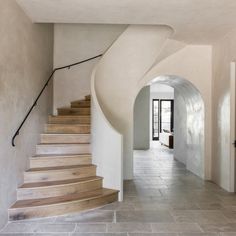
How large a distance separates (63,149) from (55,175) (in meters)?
0.72

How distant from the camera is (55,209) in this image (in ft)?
11.0

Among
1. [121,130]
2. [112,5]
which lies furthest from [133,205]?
[112,5]

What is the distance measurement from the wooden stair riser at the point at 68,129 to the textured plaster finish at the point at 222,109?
2.63 metres

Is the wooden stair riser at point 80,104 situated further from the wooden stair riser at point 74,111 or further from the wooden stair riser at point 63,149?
the wooden stair riser at point 63,149

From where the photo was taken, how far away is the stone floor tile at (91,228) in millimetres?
2969

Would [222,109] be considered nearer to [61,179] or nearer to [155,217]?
[155,217]

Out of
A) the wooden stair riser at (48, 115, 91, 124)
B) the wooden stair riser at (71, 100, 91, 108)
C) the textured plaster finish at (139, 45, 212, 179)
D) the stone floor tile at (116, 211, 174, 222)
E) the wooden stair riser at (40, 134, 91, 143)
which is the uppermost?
the textured plaster finish at (139, 45, 212, 179)

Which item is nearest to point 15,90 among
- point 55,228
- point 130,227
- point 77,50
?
point 55,228

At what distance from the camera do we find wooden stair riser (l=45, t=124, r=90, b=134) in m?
5.05

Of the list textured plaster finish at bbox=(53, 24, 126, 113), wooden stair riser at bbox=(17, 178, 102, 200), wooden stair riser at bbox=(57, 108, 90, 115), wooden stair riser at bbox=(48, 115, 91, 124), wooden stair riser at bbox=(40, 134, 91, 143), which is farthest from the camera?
textured plaster finish at bbox=(53, 24, 126, 113)

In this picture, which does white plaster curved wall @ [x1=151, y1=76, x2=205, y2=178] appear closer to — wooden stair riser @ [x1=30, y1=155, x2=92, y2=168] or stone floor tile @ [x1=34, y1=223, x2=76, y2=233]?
wooden stair riser @ [x1=30, y1=155, x2=92, y2=168]

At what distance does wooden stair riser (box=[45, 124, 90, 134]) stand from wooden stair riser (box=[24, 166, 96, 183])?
3.58 ft

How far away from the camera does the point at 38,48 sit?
4566 mm

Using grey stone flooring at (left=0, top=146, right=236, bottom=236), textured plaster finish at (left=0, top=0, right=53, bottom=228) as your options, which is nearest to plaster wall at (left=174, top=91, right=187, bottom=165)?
grey stone flooring at (left=0, top=146, right=236, bottom=236)
